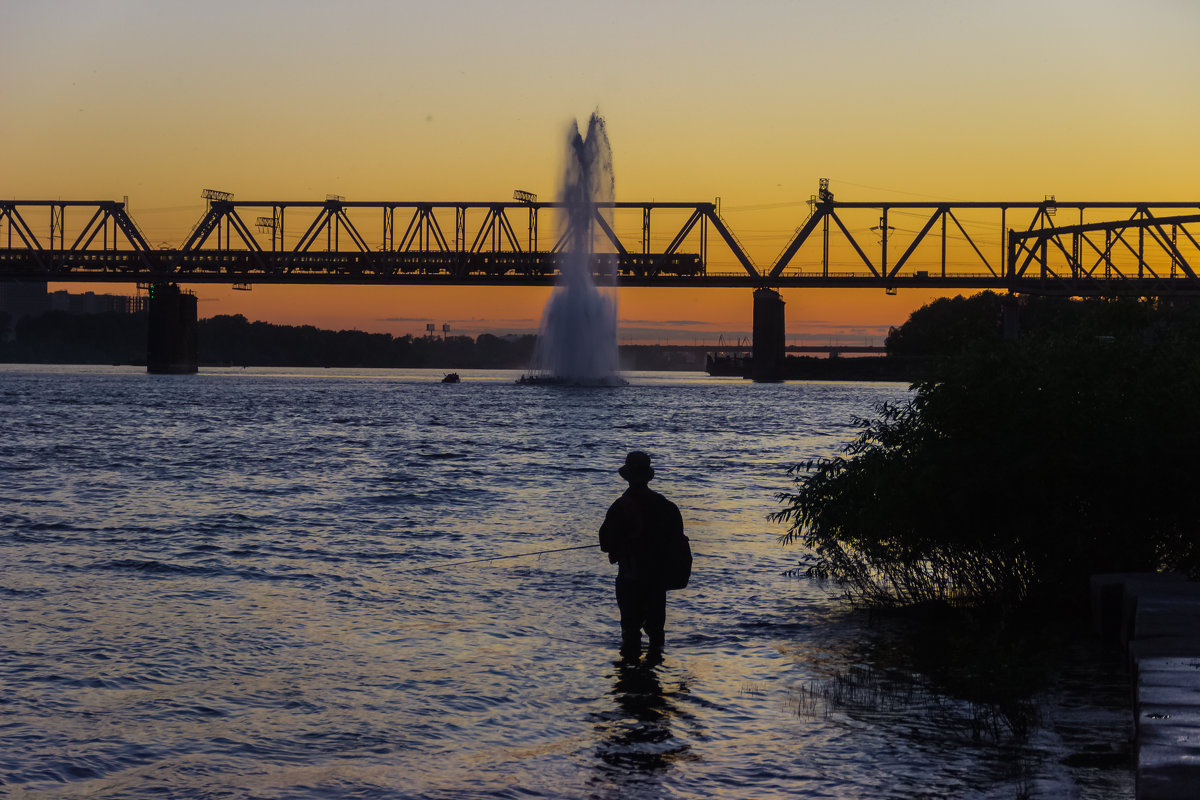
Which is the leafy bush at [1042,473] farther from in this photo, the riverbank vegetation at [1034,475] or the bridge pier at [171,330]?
the bridge pier at [171,330]

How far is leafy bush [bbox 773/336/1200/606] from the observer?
15070mm

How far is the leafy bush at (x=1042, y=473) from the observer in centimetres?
1507

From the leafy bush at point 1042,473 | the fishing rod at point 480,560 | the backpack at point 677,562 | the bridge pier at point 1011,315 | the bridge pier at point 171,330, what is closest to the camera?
the backpack at point 677,562

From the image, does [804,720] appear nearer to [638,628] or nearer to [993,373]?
[638,628]

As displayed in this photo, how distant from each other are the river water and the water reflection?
0.03 metres

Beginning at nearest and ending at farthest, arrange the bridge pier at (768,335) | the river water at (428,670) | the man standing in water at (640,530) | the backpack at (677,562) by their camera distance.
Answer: the river water at (428,670) < the man standing in water at (640,530) < the backpack at (677,562) < the bridge pier at (768,335)

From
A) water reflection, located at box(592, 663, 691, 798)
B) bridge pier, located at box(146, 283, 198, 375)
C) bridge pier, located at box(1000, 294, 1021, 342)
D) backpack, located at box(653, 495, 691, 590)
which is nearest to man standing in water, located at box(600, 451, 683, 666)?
backpack, located at box(653, 495, 691, 590)

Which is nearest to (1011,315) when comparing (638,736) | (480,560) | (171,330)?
(171,330)

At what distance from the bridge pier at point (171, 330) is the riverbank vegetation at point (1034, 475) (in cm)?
15444

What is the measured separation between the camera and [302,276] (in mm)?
150625

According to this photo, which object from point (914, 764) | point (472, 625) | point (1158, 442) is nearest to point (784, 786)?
point (914, 764)

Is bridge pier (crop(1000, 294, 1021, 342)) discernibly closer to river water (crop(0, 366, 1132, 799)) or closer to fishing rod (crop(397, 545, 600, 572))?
river water (crop(0, 366, 1132, 799))

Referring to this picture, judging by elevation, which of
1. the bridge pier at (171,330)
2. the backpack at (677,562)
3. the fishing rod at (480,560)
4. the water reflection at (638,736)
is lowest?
the fishing rod at (480,560)

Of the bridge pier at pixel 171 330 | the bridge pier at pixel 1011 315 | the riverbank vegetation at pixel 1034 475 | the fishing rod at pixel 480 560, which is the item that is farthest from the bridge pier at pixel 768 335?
the riverbank vegetation at pixel 1034 475
